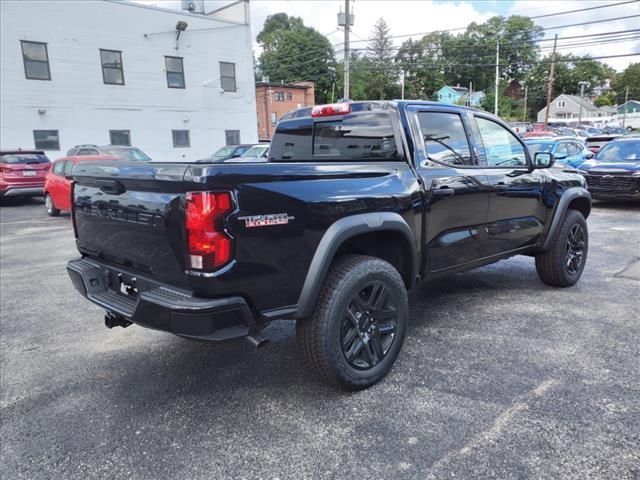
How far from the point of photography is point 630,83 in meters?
98.0

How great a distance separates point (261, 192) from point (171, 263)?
1.97 ft

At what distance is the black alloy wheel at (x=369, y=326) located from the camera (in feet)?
9.57

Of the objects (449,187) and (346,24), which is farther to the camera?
(346,24)

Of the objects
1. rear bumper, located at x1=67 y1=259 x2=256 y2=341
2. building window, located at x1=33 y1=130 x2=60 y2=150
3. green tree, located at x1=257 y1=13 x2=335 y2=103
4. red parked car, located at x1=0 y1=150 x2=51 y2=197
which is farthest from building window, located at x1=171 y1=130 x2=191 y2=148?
green tree, located at x1=257 y1=13 x2=335 y2=103

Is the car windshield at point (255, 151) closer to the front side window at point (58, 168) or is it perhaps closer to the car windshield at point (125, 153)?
the car windshield at point (125, 153)

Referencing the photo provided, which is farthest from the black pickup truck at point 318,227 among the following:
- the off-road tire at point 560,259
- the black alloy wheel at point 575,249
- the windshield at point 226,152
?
the windshield at point 226,152

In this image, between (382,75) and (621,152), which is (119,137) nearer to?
(621,152)

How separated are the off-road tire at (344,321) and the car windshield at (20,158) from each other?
13253 millimetres

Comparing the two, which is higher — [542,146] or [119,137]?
[119,137]

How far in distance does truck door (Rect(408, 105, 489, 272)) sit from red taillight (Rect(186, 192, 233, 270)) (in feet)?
5.45

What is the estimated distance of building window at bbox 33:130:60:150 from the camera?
1807 cm

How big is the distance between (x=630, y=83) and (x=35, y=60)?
113 meters

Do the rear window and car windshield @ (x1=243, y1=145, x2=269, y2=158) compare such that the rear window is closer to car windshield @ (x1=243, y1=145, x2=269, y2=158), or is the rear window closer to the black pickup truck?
the black pickup truck

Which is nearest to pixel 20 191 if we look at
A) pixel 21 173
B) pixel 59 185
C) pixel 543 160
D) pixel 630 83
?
pixel 21 173
